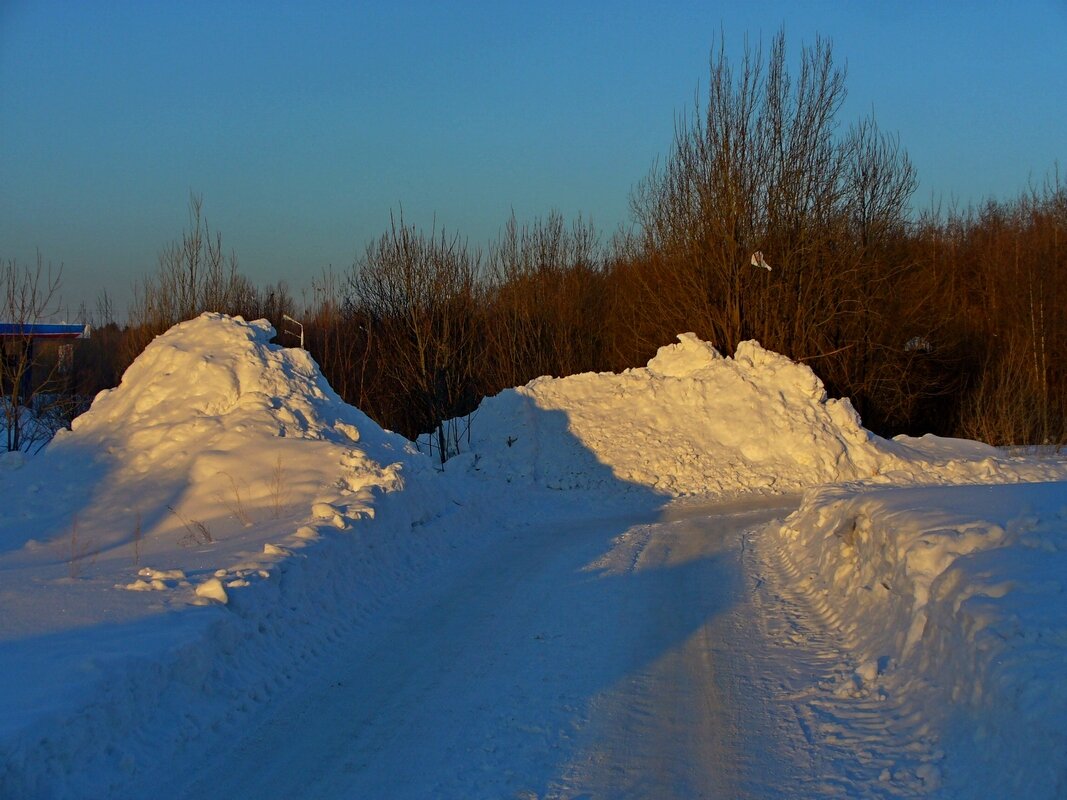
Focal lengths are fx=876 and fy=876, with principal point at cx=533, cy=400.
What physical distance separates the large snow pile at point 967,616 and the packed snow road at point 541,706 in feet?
2.65

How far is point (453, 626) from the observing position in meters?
7.98

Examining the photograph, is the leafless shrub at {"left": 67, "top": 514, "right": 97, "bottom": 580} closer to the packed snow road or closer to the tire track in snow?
the packed snow road

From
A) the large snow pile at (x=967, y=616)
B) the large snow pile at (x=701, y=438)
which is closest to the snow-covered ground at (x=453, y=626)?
the large snow pile at (x=967, y=616)

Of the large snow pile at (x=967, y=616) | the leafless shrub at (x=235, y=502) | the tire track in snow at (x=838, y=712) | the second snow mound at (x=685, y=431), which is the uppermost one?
the second snow mound at (x=685, y=431)

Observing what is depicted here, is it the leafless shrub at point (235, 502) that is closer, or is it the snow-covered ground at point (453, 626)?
the snow-covered ground at point (453, 626)

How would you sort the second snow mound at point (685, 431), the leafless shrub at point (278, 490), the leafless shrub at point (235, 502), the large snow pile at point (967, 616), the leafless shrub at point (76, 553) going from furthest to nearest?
the second snow mound at point (685, 431) < the leafless shrub at point (278, 490) < the leafless shrub at point (235, 502) < the leafless shrub at point (76, 553) < the large snow pile at point (967, 616)

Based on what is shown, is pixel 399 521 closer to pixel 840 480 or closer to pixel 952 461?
pixel 840 480

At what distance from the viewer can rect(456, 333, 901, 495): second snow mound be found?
19.5 m

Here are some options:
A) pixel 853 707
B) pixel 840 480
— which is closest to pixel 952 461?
pixel 840 480

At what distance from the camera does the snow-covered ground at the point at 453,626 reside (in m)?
4.79

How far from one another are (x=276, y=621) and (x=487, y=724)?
7.84 feet

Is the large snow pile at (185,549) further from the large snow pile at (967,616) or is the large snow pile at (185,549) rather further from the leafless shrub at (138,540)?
the large snow pile at (967,616)

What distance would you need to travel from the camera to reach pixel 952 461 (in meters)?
19.5

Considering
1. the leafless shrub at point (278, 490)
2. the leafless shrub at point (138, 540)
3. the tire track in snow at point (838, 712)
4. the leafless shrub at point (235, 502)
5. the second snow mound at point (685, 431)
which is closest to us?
the tire track in snow at point (838, 712)
